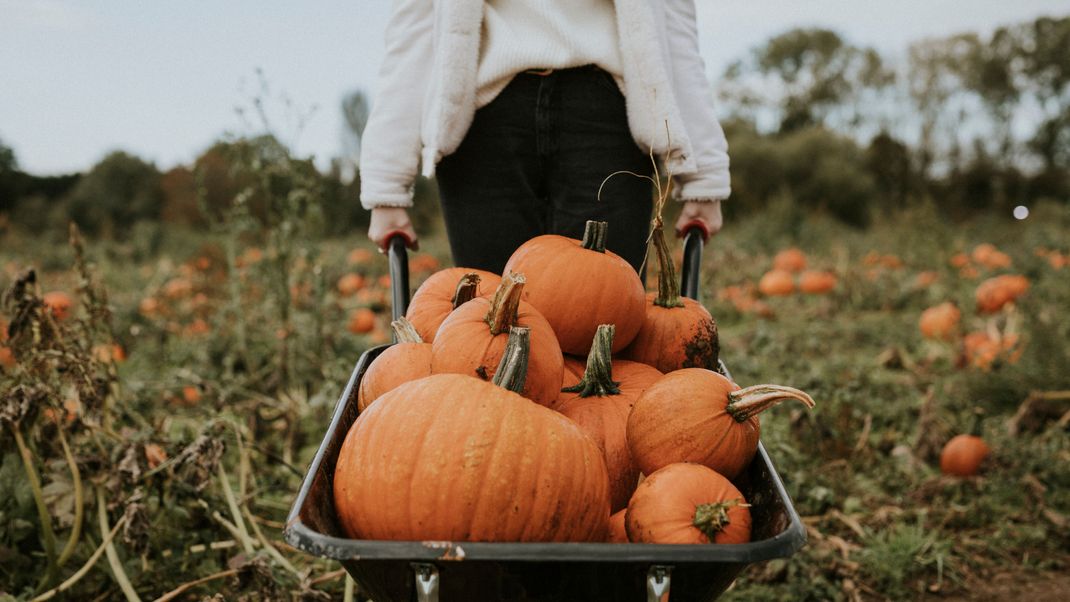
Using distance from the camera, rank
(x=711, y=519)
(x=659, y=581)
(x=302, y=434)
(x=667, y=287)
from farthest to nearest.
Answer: (x=302, y=434) → (x=667, y=287) → (x=711, y=519) → (x=659, y=581)

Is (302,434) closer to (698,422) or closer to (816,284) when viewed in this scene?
(698,422)

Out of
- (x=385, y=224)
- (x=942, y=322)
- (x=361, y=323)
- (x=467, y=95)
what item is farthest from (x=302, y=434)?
(x=942, y=322)

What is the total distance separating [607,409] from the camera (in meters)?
1.35

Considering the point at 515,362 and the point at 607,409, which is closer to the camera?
the point at 515,362

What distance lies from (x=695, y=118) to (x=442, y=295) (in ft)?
2.82

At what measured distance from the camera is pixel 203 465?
1836 mm

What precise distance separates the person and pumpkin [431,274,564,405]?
30.2 inches

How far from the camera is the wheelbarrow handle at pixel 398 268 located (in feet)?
6.29

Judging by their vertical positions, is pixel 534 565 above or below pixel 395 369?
below

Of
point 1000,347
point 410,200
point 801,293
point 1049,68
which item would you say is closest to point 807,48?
point 1049,68

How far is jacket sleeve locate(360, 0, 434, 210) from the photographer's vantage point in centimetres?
210

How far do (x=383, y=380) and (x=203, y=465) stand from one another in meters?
0.70

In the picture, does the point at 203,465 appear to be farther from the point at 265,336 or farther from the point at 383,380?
the point at 265,336

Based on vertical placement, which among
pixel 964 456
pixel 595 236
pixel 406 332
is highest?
pixel 595 236
